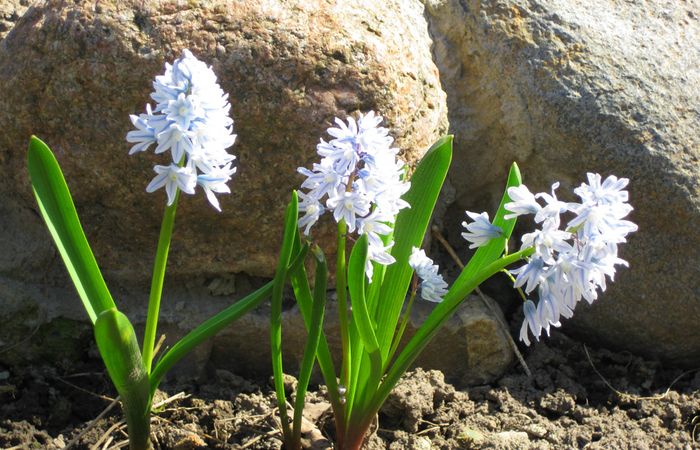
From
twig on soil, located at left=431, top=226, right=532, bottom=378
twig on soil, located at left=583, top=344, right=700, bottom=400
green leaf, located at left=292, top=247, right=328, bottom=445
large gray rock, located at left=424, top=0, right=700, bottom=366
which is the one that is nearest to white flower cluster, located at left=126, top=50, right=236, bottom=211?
green leaf, located at left=292, top=247, right=328, bottom=445

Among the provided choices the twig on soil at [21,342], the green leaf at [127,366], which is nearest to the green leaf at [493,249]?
the green leaf at [127,366]

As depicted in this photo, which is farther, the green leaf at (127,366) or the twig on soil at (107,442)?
the twig on soil at (107,442)

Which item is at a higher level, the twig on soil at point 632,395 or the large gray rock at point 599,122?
the large gray rock at point 599,122

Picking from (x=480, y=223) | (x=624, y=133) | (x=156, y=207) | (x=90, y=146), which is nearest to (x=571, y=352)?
A: (x=624, y=133)

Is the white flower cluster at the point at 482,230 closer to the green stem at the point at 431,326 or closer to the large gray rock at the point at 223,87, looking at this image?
the green stem at the point at 431,326

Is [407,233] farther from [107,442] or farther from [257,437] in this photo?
[107,442]

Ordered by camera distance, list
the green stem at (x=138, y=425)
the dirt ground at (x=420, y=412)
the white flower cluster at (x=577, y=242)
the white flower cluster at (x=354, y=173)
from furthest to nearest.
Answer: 1. the dirt ground at (x=420, y=412)
2. the green stem at (x=138, y=425)
3. the white flower cluster at (x=354, y=173)
4. the white flower cluster at (x=577, y=242)
